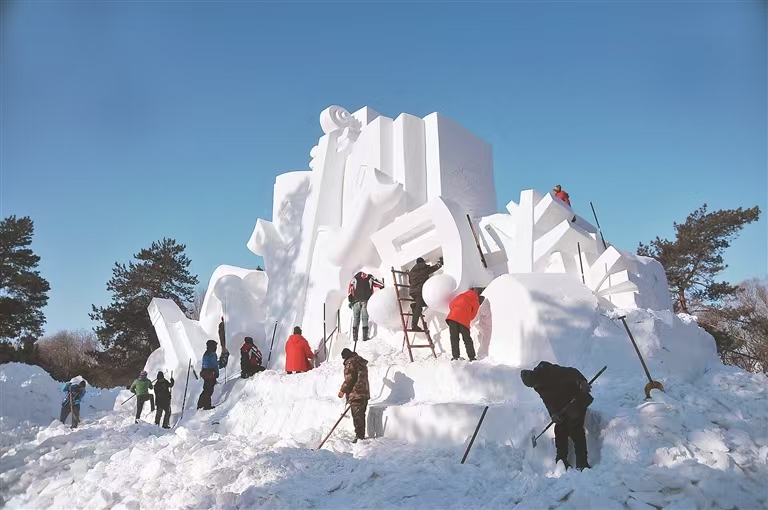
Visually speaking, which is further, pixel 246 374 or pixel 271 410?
pixel 246 374

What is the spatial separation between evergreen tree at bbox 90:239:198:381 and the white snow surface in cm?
2066

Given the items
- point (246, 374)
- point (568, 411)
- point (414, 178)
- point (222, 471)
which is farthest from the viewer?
point (414, 178)

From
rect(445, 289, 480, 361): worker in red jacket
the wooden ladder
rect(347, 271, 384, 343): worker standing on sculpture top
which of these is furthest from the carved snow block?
rect(445, 289, 480, 361): worker in red jacket

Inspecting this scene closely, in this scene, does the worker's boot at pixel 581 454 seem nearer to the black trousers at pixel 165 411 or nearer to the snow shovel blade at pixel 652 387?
the snow shovel blade at pixel 652 387

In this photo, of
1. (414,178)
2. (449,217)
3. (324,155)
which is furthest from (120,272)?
(449,217)

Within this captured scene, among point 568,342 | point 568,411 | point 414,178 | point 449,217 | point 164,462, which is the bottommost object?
point 164,462

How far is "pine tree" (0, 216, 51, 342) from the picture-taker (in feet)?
74.4

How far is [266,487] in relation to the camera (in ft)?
17.8

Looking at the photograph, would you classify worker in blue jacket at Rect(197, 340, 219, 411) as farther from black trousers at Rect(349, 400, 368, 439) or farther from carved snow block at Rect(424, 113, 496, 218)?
carved snow block at Rect(424, 113, 496, 218)

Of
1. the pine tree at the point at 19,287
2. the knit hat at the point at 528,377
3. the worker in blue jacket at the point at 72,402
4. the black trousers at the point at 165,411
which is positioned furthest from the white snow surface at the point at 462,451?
the pine tree at the point at 19,287

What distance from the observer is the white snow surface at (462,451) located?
15.1 feet

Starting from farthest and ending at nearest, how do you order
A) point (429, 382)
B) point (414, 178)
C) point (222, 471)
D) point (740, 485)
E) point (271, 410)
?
point (414, 178) → point (271, 410) → point (429, 382) → point (222, 471) → point (740, 485)

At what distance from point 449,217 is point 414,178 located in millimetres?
3484

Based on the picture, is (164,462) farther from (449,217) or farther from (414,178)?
(414,178)
